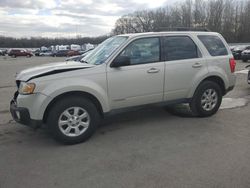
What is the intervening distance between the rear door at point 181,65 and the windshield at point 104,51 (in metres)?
0.92

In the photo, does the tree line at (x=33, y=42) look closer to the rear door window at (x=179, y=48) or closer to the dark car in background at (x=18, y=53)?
the dark car in background at (x=18, y=53)

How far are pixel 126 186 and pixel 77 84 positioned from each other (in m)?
2.02

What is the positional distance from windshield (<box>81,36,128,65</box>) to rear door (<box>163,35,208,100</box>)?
921 millimetres

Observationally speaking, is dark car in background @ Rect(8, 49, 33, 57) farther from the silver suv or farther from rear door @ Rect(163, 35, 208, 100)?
rear door @ Rect(163, 35, 208, 100)

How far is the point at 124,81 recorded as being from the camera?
17.9 feet

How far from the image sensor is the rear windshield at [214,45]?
21.3 ft

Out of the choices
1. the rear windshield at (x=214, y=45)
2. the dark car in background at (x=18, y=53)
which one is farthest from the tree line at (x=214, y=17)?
the rear windshield at (x=214, y=45)

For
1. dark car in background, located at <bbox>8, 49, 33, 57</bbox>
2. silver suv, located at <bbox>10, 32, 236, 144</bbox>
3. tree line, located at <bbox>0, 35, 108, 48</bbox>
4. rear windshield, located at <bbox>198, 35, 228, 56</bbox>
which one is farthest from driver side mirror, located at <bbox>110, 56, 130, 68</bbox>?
tree line, located at <bbox>0, 35, 108, 48</bbox>

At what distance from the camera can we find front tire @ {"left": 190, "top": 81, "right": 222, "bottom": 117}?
20.9 ft

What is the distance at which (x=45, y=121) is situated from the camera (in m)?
5.05

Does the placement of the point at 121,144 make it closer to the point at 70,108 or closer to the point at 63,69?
the point at 70,108

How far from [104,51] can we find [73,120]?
5.06 feet

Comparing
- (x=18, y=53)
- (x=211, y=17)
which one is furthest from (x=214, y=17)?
(x=18, y=53)

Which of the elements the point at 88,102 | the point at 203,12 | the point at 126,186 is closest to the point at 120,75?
the point at 88,102
